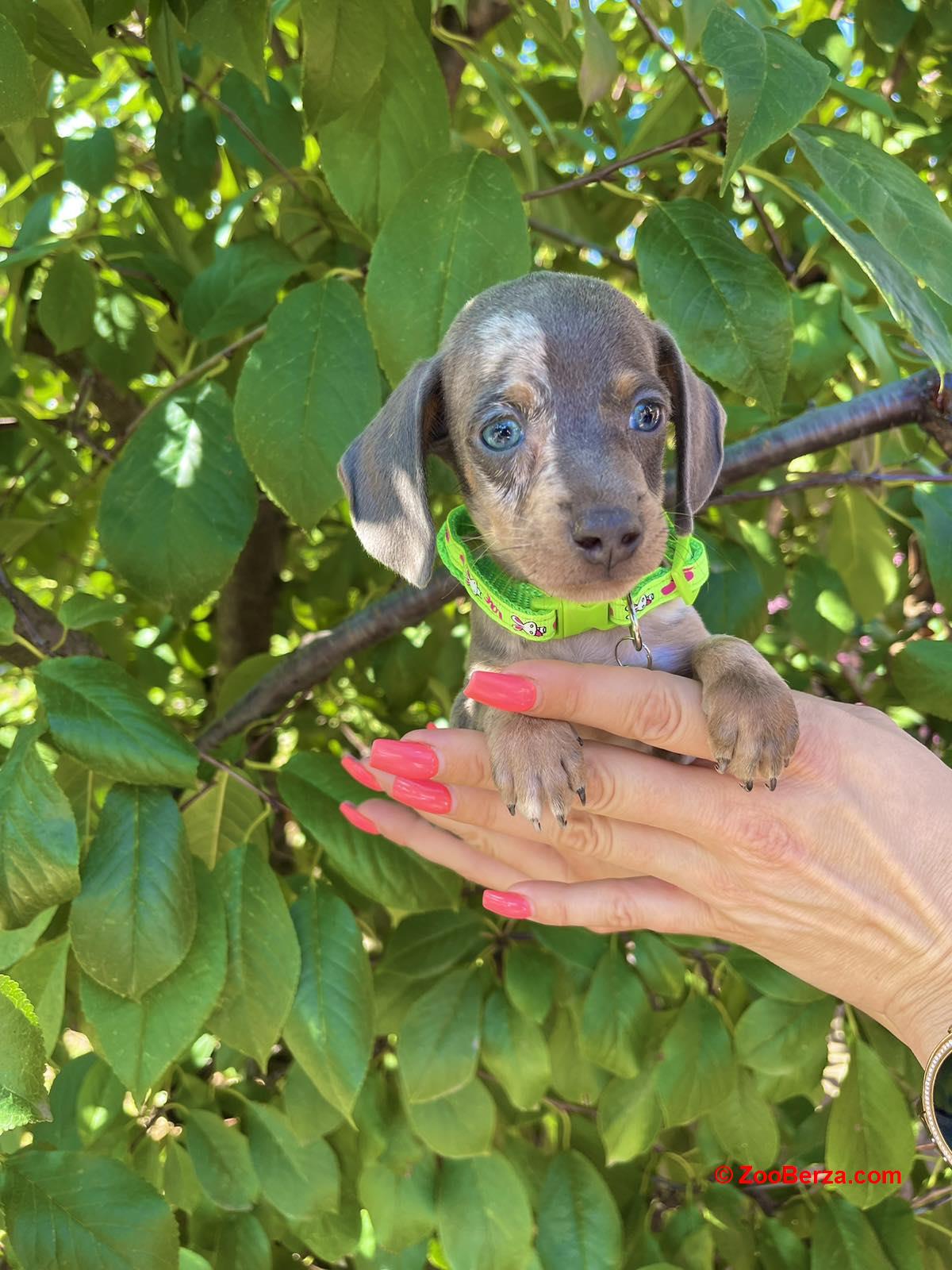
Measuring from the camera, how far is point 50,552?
2770 mm

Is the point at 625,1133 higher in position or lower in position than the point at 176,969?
lower

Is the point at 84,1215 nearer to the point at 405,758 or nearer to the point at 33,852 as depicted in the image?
the point at 33,852

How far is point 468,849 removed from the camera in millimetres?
2273

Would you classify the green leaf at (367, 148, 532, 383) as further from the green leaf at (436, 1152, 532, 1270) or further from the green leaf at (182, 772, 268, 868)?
the green leaf at (436, 1152, 532, 1270)

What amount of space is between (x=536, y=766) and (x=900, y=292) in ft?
3.05

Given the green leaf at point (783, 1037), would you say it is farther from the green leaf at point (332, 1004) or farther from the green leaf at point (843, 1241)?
the green leaf at point (332, 1004)

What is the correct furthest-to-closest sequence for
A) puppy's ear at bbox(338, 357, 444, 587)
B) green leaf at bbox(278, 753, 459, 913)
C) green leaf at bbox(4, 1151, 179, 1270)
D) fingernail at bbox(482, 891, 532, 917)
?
fingernail at bbox(482, 891, 532, 917), green leaf at bbox(278, 753, 459, 913), puppy's ear at bbox(338, 357, 444, 587), green leaf at bbox(4, 1151, 179, 1270)

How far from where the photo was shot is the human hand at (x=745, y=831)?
1.78 metres

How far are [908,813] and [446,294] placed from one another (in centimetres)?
127

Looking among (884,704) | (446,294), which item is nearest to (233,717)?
(446,294)

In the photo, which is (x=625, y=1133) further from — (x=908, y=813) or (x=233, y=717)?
(x=233, y=717)

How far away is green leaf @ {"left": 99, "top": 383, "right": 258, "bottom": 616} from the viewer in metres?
1.81

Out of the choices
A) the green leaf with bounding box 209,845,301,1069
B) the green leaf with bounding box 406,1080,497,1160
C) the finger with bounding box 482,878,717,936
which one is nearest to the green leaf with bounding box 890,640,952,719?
the finger with bounding box 482,878,717,936

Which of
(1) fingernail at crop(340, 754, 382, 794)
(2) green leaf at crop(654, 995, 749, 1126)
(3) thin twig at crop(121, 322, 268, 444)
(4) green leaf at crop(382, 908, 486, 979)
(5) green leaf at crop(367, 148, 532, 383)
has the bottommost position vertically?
(2) green leaf at crop(654, 995, 749, 1126)
